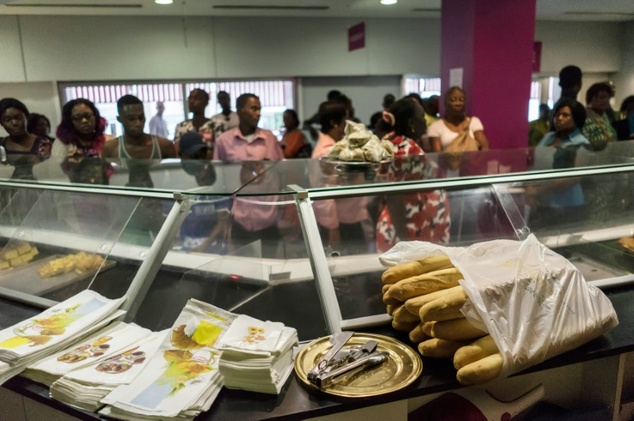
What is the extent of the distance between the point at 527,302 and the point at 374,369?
0.44m

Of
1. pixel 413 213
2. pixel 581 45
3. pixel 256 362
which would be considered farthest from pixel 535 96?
pixel 256 362

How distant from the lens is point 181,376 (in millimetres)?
1294

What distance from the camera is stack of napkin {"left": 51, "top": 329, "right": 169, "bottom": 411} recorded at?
4.08ft

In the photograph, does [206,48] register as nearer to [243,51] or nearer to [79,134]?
[243,51]

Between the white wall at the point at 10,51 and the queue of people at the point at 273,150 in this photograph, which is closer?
the queue of people at the point at 273,150

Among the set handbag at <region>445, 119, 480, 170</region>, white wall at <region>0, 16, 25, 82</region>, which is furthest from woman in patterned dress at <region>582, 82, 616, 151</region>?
white wall at <region>0, 16, 25, 82</region>

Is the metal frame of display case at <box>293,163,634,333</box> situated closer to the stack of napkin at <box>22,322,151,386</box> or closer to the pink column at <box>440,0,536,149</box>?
the stack of napkin at <box>22,322,151,386</box>

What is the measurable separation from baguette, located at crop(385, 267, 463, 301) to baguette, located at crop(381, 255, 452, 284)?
0.06 m

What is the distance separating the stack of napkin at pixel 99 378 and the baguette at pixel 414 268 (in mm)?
687

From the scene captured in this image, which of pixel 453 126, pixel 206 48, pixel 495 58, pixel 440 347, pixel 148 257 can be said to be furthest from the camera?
pixel 206 48

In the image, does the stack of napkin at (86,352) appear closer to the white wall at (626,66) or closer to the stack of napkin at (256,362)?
the stack of napkin at (256,362)

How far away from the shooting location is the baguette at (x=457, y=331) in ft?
4.33

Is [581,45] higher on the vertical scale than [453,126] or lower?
higher

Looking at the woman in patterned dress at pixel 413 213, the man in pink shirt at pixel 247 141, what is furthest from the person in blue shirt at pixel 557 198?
the man in pink shirt at pixel 247 141
